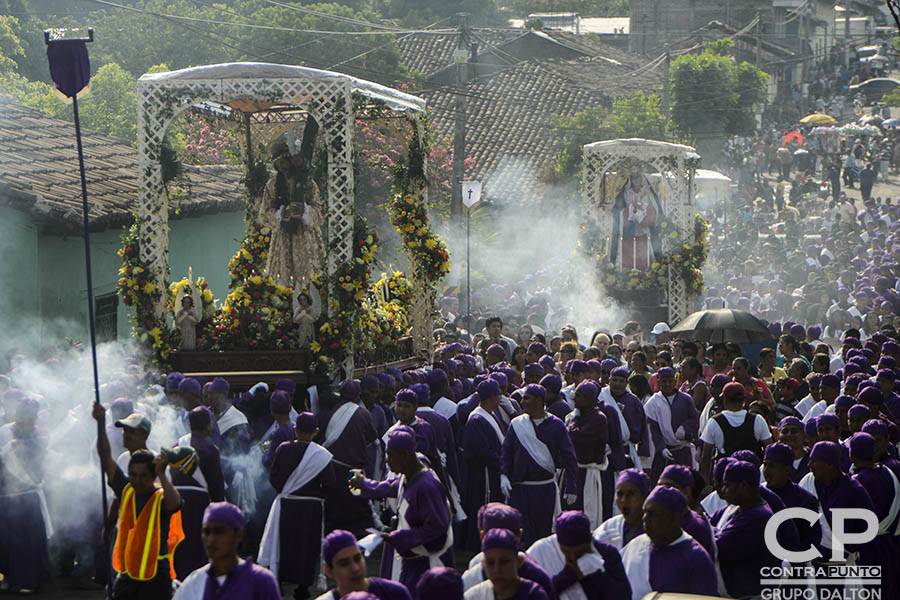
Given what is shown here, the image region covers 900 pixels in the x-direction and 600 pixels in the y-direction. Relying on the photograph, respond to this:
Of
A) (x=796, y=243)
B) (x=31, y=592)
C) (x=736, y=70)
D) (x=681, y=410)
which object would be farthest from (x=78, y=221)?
(x=736, y=70)

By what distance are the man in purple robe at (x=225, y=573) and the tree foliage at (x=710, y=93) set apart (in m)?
40.9

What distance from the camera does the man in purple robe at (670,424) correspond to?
12.7m

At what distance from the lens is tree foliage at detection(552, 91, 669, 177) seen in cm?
3900

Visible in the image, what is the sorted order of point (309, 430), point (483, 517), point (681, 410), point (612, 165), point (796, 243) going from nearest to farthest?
point (483, 517)
point (309, 430)
point (681, 410)
point (612, 165)
point (796, 243)

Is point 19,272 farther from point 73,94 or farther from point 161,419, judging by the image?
point 73,94

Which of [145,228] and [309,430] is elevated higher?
[145,228]

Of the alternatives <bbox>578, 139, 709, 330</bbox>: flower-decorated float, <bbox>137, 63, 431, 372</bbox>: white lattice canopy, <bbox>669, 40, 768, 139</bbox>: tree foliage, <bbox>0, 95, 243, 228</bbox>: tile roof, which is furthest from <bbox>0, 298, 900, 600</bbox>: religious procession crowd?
<bbox>669, 40, 768, 139</bbox>: tree foliage

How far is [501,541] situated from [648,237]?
67.0ft

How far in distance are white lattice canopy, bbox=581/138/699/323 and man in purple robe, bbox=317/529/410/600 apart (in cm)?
1956

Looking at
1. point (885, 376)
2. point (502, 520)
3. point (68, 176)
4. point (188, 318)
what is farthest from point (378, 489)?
point (68, 176)

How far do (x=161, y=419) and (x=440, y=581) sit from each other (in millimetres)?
6349

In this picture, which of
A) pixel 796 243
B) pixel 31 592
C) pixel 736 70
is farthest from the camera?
pixel 736 70

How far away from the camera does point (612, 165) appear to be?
26391 mm

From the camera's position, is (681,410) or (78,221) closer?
(681,410)
